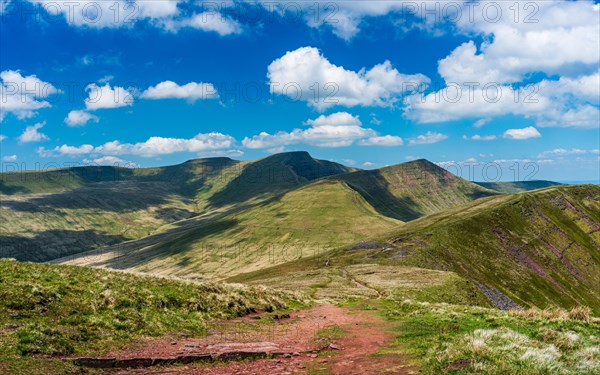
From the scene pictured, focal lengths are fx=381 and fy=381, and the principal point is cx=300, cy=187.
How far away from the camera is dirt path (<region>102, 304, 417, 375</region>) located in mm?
19438

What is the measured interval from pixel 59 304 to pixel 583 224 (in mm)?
195947

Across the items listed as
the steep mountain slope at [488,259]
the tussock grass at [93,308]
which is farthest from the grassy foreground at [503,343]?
the steep mountain slope at [488,259]

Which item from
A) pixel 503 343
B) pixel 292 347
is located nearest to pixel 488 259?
pixel 503 343

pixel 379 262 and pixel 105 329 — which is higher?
pixel 105 329

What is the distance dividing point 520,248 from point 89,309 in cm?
13257

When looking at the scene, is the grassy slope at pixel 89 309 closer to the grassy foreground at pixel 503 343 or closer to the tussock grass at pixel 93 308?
the tussock grass at pixel 93 308

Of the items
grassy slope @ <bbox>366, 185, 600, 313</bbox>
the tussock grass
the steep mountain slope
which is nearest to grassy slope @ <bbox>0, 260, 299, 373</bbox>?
the tussock grass

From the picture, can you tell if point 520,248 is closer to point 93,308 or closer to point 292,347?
point 292,347

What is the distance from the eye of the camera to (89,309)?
26234 millimetres

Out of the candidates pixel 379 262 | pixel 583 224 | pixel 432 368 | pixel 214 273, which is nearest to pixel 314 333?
pixel 432 368

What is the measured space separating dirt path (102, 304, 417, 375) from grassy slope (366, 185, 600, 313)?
229 ft

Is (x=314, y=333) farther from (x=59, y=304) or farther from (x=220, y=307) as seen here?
(x=59, y=304)

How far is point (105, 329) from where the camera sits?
78.0 feet

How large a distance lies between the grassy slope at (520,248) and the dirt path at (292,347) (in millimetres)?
69713
